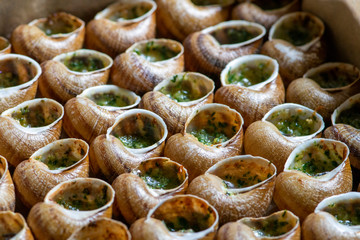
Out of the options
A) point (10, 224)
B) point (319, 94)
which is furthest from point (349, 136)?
point (10, 224)

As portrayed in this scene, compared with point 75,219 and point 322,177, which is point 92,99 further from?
point 322,177

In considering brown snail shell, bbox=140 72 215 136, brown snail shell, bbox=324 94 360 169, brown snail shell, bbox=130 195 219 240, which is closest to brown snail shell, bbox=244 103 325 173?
brown snail shell, bbox=324 94 360 169

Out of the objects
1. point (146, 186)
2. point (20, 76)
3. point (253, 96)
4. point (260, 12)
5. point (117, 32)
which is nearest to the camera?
point (146, 186)

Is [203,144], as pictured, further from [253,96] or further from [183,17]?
[183,17]

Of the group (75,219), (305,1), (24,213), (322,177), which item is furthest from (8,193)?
(305,1)

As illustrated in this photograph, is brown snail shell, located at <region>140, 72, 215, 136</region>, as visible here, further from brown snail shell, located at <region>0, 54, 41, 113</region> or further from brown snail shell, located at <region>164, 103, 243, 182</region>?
brown snail shell, located at <region>0, 54, 41, 113</region>

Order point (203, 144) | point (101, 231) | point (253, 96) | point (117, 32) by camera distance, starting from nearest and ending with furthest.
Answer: point (101, 231)
point (203, 144)
point (253, 96)
point (117, 32)

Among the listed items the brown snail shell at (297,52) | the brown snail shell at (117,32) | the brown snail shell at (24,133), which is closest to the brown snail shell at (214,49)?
the brown snail shell at (297,52)
